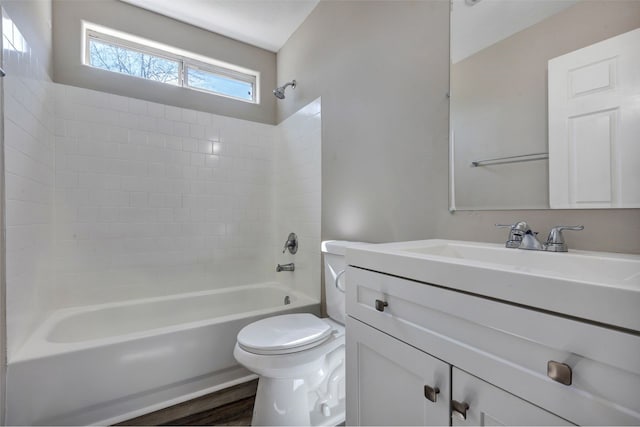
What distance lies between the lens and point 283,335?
1.32 meters

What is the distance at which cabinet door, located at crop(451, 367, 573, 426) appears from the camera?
0.48 meters

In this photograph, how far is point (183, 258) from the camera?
2.28 m

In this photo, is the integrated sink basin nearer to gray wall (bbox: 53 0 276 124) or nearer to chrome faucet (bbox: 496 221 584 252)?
chrome faucet (bbox: 496 221 584 252)

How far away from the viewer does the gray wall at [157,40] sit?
1.91 m

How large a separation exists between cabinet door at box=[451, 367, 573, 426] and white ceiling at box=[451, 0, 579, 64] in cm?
116

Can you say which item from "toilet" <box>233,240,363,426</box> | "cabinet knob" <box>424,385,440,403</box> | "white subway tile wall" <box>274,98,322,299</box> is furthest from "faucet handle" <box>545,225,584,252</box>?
"white subway tile wall" <box>274,98,322,299</box>

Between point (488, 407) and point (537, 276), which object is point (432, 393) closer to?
point (488, 407)

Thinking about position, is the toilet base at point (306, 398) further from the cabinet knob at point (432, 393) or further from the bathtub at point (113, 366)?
the cabinet knob at point (432, 393)

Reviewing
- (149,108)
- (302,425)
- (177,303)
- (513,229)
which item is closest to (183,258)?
(177,303)

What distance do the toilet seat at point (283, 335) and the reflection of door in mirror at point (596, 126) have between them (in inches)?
42.9

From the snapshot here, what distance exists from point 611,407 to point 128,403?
6.16 ft

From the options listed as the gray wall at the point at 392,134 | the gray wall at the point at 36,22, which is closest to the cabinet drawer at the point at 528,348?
the gray wall at the point at 392,134

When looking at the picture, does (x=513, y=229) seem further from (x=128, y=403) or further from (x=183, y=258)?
(x=183, y=258)

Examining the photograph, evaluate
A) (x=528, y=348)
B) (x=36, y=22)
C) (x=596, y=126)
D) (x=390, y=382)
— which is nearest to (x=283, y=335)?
(x=390, y=382)
